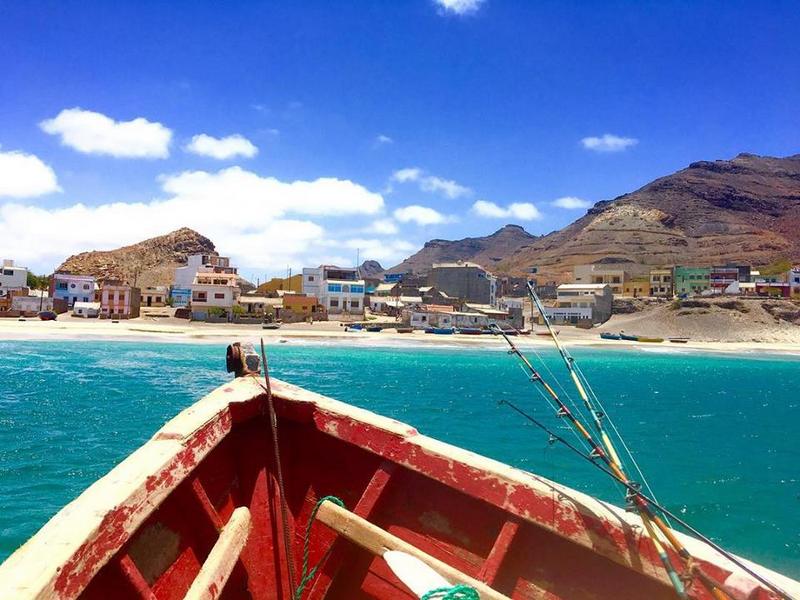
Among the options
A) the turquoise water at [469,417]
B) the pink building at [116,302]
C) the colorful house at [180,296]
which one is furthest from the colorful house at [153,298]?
the turquoise water at [469,417]

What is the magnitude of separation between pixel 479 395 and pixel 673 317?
66566 millimetres

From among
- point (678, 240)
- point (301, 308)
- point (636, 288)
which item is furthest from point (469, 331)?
point (678, 240)

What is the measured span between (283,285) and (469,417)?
271ft

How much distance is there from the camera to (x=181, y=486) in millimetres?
4645

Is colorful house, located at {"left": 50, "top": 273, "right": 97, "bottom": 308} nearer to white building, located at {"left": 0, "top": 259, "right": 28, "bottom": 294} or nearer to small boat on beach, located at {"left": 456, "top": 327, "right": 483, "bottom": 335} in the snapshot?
white building, located at {"left": 0, "top": 259, "right": 28, "bottom": 294}

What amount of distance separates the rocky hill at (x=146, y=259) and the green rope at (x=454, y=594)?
395ft

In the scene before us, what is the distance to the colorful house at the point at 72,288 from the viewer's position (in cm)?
8025

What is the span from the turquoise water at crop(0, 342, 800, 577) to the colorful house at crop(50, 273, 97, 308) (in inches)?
1201

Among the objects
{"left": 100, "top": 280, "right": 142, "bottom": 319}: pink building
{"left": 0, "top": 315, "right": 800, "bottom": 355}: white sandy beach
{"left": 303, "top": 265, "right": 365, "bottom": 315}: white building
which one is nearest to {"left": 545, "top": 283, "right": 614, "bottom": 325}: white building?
{"left": 0, "top": 315, "right": 800, "bottom": 355}: white sandy beach

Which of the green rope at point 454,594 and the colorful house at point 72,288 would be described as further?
the colorful house at point 72,288

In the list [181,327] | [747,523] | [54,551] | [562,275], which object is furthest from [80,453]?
[562,275]

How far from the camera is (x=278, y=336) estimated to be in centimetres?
6581

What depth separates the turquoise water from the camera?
13.1 meters

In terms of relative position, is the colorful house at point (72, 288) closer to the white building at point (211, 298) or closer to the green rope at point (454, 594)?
the white building at point (211, 298)
